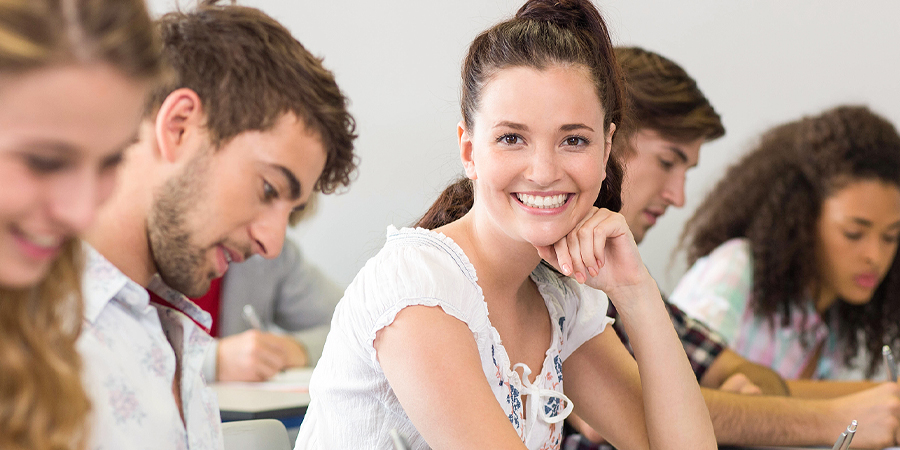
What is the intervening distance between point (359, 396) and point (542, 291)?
39 centimetres

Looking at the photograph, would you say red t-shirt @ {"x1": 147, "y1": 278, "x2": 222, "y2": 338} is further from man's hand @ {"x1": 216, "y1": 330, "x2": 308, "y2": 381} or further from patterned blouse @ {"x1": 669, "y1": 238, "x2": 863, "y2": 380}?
patterned blouse @ {"x1": 669, "y1": 238, "x2": 863, "y2": 380}

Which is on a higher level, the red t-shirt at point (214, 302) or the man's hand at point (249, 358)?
the man's hand at point (249, 358)

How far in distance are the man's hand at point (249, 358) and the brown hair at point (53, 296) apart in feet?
4.54

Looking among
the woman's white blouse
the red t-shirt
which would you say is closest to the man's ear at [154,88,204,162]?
the woman's white blouse

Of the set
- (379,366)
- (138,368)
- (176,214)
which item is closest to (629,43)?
(379,366)

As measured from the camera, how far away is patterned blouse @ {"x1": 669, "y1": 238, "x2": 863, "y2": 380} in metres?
2.25

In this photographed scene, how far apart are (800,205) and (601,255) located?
4.77 feet

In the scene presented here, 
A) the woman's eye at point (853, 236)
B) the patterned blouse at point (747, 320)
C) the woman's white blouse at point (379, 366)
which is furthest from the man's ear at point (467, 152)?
the woman's eye at point (853, 236)

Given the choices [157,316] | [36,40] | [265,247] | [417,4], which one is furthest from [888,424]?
[417,4]

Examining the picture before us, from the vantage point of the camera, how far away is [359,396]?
3.69ft

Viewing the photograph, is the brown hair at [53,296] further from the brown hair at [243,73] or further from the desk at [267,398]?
the desk at [267,398]

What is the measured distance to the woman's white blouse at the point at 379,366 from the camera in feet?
3.45

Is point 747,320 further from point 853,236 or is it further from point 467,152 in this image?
point 467,152

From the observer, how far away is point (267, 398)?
170 centimetres
